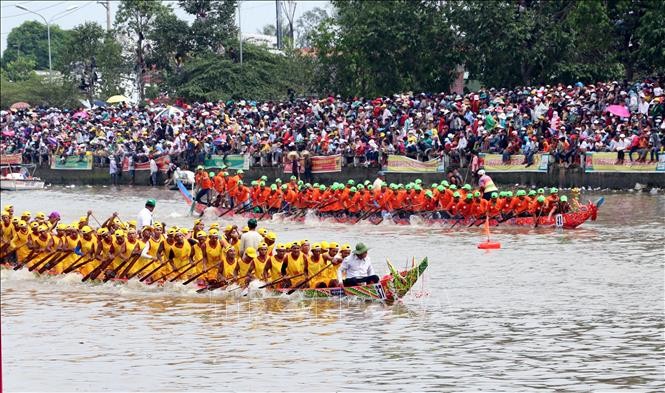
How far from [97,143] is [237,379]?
33285mm

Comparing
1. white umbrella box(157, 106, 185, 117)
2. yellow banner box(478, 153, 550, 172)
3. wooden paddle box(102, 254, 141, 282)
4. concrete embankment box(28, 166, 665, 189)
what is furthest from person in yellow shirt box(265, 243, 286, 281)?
white umbrella box(157, 106, 185, 117)

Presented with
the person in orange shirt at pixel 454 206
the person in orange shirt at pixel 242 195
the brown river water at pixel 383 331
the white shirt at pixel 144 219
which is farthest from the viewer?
the person in orange shirt at pixel 242 195

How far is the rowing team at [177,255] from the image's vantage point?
741 inches

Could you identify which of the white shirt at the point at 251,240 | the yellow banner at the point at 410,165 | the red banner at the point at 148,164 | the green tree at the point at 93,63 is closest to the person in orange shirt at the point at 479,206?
the yellow banner at the point at 410,165

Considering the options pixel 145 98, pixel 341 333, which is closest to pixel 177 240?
pixel 341 333

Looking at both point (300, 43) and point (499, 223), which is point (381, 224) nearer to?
point (499, 223)

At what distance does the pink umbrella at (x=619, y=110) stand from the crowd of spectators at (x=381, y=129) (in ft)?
0.30

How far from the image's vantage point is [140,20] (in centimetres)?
Result: 5681

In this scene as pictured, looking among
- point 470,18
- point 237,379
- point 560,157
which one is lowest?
point 237,379

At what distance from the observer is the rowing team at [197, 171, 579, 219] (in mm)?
27469

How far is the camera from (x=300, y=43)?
89375 mm

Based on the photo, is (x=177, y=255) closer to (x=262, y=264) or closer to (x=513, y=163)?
(x=262, y=264)

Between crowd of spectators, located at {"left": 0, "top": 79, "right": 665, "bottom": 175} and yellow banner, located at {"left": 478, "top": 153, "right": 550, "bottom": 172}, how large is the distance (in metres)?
0.15

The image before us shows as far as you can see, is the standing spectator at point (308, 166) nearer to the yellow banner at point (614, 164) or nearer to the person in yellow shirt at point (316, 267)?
the yellow banner at point (614, 164)
